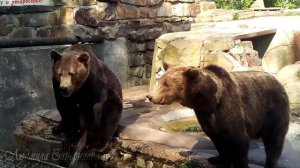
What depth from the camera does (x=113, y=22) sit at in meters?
8.78

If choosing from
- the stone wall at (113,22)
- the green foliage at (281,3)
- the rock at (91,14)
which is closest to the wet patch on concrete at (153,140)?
the stone wall at (113,22)

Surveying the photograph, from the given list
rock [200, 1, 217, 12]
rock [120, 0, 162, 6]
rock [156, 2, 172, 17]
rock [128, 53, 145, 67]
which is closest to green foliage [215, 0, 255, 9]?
rock [200, 1, 217, 12]

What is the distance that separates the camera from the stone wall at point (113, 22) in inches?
314

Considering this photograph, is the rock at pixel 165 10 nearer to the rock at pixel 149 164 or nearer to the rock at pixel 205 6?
the rock at pixel 205 6

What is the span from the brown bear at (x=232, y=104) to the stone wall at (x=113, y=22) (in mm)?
4436

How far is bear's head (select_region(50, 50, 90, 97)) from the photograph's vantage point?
16.1 feet

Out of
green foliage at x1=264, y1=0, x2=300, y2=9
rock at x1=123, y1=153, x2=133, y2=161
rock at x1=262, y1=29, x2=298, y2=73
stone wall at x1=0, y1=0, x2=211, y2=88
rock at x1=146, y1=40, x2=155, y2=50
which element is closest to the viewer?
rock at x1=123, y1=153, x2=133, y2=161

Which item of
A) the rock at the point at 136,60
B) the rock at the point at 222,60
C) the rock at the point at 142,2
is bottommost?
the rock at the point at 136,60

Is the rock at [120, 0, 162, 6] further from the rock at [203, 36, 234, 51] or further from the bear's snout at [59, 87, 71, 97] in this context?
the bear's snout at [59, 87, 71, 97]

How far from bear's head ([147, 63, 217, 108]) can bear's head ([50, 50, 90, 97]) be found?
1.33 m

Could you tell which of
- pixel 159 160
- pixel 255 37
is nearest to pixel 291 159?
pixel 159 160

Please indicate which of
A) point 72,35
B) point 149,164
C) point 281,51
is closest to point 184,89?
point 149,164

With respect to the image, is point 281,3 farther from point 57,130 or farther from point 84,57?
point 84,57

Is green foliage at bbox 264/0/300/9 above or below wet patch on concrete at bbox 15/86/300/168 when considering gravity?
above
